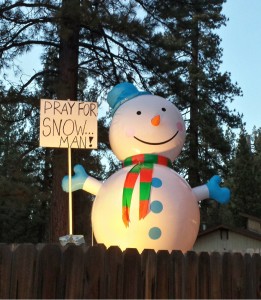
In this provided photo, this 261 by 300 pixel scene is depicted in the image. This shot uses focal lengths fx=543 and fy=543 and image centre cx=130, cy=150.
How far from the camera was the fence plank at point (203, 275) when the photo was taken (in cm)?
470

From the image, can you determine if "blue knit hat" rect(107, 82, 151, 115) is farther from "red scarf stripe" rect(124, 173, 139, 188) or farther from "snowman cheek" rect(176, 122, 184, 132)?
"red scarf stripe" rect(124, 173, 139, 188)

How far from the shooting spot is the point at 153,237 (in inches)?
242

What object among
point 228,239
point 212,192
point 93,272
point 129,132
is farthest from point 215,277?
point 228,239

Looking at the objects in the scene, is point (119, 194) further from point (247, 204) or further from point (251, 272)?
point (247, 204)

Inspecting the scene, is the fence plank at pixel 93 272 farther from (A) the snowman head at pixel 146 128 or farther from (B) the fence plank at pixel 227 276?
(A) the snowman head at pixel 146 128

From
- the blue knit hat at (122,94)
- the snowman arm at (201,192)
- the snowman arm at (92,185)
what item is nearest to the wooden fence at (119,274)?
the snowman arm at (201,192)

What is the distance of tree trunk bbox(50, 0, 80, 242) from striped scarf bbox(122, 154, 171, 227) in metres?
3.49

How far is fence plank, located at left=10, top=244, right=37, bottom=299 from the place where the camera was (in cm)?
411

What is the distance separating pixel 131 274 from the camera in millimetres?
4445

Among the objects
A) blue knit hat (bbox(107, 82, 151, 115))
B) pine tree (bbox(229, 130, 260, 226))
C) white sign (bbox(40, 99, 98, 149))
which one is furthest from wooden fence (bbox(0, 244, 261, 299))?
pine tree (bbox(229, 130, 260, 226))

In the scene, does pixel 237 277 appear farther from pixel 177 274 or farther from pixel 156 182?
pixel 156 182

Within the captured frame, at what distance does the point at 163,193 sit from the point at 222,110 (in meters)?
11.4

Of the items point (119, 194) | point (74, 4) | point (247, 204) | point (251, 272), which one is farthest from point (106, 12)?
point (247, 204)

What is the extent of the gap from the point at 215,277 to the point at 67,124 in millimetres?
3203
